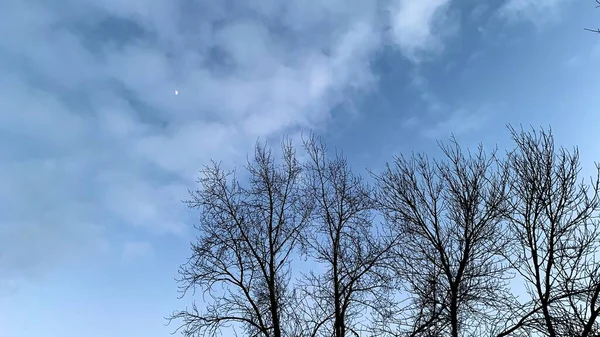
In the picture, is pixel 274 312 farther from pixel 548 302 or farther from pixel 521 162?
pixel 521 162

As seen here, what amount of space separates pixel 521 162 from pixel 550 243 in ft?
6.71

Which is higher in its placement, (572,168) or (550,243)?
(572,168)

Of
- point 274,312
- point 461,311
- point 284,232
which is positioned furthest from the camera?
point 284,232

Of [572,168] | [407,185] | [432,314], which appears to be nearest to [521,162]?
[572,168]

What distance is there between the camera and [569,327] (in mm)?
8438

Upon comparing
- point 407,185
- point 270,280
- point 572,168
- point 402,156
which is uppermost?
point 402,156

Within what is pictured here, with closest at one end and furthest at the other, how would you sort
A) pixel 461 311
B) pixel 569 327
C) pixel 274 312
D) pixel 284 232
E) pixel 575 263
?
pixel 569 327 → pixel 575 263 → pixel 461 311 → pixel 274 312 → pixel 284 232

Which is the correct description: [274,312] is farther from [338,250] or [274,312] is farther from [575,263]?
[575,263]

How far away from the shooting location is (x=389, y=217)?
11633 mm

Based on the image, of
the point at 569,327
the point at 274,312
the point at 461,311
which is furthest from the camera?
the point at 274,312

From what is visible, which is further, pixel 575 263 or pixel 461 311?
pixel 461 311

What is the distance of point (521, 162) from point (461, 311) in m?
3.95

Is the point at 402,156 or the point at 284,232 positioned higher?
the point at 402,156

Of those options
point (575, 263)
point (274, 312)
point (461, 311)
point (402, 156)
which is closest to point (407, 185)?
point (402, 156)
